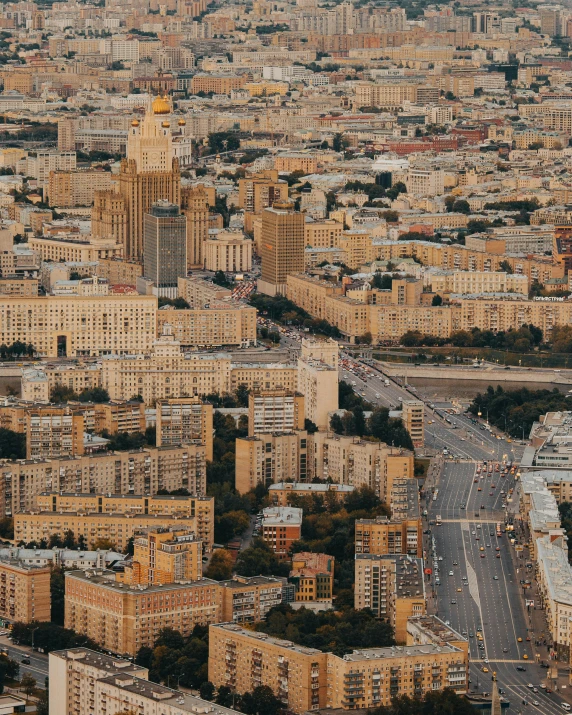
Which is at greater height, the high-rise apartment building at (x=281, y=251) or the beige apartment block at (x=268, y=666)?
the high-rise apartment building at (x=281, y=251)

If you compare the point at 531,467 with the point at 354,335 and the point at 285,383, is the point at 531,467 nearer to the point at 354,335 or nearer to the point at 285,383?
the point at 285,383

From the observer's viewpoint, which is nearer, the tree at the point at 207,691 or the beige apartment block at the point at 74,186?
the tree at the point at 207,691

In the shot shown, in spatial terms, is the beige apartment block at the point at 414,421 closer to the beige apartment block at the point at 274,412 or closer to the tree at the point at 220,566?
the beige apartment block at the point at 274,412

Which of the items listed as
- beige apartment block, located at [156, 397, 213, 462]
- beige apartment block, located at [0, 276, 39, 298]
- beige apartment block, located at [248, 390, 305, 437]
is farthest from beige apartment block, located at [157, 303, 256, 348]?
beige apartment block, located at [156, 397, 213, 462]

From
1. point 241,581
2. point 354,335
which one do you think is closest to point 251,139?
point 354,335

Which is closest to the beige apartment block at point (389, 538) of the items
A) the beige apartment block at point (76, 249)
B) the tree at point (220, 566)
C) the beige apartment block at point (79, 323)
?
the tree at point (220, 566)

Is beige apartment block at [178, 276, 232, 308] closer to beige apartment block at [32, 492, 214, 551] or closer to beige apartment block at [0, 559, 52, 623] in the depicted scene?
beige apartment block at [32, 492, 214, 551]
